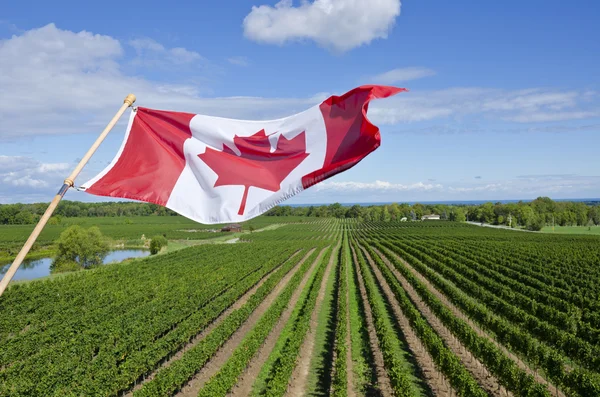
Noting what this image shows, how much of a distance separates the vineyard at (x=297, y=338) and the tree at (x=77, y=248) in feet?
90.0

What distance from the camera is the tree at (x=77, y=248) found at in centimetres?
6565

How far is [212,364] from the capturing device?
2045 centimetres

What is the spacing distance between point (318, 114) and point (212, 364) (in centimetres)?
1679

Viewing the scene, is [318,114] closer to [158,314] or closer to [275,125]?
[275,125]

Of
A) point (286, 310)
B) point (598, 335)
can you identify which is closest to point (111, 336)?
point (286, 310)

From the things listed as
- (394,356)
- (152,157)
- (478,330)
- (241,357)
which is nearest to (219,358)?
(241,357)

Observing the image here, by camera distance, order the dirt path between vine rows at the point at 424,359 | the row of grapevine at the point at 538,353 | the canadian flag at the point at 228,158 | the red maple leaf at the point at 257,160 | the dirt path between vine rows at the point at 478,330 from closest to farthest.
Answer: the canadian flag at the point at 228,158, the red maple leaf at the point at 257,160, the row of grapevine at the point at 538,353, the dirt path between vine rows at the point at 424,359, the dirt path between vine rows at the point at 478,330

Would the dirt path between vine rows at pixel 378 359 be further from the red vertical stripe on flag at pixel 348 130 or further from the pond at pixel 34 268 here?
the pond at pixel 34 268

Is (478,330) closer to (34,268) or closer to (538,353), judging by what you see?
(538,353)

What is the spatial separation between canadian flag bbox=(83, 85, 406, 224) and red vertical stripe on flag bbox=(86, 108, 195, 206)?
0.01m

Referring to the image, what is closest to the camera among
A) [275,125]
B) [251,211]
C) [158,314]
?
[251,211]

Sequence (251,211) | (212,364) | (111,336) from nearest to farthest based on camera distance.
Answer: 1. (251,211)
2. (212,364)
3. (111,336)

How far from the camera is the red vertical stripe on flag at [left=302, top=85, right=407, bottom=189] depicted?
603 cm

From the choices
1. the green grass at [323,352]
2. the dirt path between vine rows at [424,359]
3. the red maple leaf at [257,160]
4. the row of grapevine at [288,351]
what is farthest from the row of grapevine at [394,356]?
the red maple leaf at [257,160]
